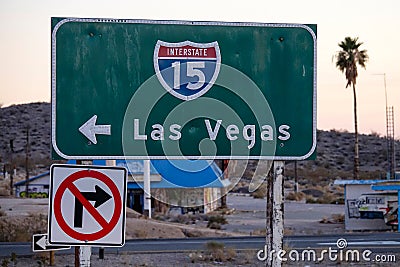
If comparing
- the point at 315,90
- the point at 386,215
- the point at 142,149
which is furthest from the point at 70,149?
the point at 386,215

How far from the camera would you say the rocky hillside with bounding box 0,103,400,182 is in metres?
112

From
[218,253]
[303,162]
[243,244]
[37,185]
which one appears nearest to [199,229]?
[243,244]

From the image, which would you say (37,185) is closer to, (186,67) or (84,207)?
(186,67)

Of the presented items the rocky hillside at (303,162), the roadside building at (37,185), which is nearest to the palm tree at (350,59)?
the roadside building at (37,185)

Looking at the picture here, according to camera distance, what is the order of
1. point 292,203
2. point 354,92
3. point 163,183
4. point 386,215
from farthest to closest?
point 292,203 < point 354,92 < point 163,183 < point 386,215

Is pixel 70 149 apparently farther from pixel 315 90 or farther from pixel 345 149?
pixel 345 149

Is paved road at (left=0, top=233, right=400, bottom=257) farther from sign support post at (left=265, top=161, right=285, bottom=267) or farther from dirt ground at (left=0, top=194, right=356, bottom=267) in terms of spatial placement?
sign support post at (left=265, top=161, right=285, bottom=267)

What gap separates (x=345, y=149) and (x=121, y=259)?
109 metres

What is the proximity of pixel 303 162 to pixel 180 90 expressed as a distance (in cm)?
12008

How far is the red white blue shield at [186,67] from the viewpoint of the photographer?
7465mm

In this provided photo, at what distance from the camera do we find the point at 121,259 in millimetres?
23938

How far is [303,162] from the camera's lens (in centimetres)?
12631

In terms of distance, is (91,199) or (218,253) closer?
(91,199)

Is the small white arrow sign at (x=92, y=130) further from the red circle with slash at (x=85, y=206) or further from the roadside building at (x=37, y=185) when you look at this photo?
the roadside building at (x=37, y=185)
